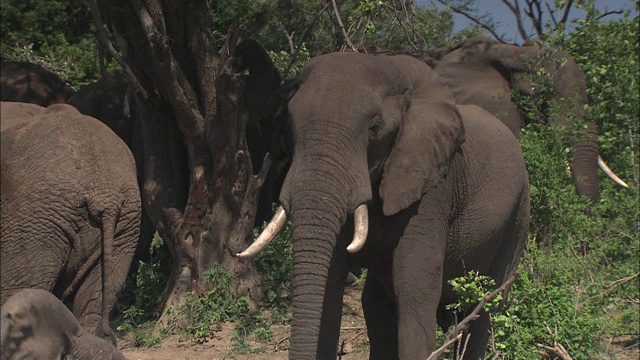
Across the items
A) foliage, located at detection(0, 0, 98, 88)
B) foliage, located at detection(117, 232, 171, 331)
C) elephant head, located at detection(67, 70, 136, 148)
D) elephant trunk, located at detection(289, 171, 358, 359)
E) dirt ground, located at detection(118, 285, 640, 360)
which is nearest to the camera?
elephant trunk, located at detection(289, 171, 358, 359)

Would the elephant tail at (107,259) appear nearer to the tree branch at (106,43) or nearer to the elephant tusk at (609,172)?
the tree branch at (106,43)

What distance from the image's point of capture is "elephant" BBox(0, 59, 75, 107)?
5.73 metres

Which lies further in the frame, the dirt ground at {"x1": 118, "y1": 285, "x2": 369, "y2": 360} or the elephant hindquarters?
the dirt ground at {"x1": 118, "y1": 285, "x2": 369, "y2": 360}

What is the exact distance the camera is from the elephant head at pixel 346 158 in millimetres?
4953

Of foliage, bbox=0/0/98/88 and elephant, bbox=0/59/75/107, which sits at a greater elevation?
foliage, bbox=0/0/98/88

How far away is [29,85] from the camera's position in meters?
6.43

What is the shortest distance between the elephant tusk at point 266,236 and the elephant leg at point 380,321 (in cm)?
127

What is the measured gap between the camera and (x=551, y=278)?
7055 millimetres

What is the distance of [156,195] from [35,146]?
123 inches

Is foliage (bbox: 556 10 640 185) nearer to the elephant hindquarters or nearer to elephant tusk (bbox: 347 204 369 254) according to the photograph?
the elephant hindquarters

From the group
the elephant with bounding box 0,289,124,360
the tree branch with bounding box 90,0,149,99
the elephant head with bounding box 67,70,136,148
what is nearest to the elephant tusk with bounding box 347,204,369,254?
the elephant with bounding box 0,289,124,360

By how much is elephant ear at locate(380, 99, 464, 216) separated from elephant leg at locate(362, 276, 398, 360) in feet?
3.38

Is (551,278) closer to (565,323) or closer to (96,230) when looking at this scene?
(565,323)

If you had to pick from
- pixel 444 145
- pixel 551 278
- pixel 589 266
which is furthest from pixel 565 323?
pixel 444 145
